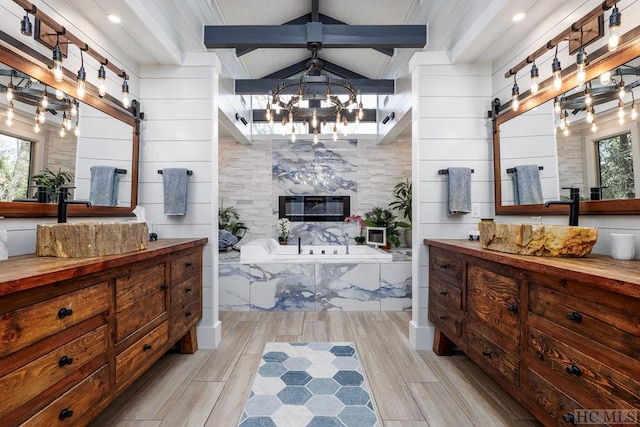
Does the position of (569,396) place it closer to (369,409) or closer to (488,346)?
(488,346)

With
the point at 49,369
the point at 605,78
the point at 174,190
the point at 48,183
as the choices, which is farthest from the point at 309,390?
the point at 605,78

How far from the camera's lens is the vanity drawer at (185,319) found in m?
2.16

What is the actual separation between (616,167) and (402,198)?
3959 mm

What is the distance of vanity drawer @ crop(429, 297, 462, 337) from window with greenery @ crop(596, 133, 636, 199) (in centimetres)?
110

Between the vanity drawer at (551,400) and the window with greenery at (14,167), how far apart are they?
2.66 meters

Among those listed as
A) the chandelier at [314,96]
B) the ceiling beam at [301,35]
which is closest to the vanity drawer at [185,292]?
the chandelier at [314,96]

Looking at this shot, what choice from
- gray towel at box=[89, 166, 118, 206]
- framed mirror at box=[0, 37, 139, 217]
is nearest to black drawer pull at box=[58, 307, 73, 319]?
framed mirror at box=[0, 37, 139, 217]

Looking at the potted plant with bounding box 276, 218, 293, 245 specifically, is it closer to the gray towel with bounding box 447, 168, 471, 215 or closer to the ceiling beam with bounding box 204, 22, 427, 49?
the ceiling beam with bounding box 204, 22, 427, 49

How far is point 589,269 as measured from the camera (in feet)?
3.76

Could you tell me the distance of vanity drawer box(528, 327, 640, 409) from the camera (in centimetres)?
98

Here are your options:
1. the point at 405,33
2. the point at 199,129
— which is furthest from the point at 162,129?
the point at 405,33

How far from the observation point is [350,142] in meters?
5.65

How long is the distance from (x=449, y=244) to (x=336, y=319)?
1.62 metres

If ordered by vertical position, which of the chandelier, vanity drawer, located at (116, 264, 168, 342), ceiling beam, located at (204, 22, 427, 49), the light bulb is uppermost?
ceiling beam, located at (204, 22, 427, 49)
